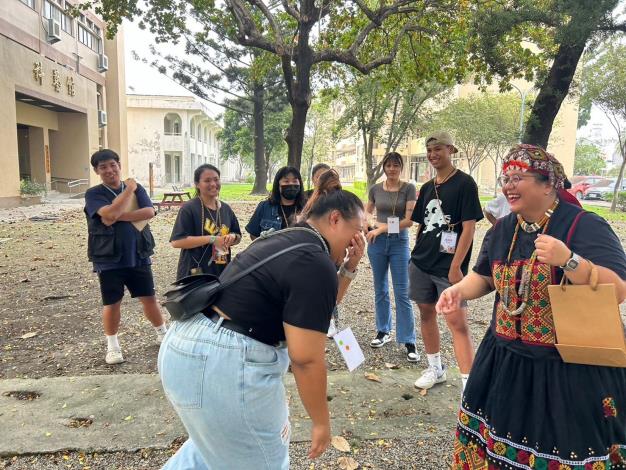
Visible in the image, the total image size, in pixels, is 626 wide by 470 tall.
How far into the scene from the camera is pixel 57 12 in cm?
2264

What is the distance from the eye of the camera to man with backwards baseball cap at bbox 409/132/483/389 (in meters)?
3.41

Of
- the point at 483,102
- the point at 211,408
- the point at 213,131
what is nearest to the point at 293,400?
the point at 211,408

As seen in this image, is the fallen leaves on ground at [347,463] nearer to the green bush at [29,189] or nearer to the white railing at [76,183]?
the green bush at [29,189]

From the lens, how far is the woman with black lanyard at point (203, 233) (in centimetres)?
395

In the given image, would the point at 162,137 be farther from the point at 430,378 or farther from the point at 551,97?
the point at 430,378

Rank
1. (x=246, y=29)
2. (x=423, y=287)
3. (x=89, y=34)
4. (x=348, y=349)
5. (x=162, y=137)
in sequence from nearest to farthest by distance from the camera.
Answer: (x=348, y=349) < (x=423, y=287) < (x=246, y=29) < (x=89, y=34) < (x=162, y=137)

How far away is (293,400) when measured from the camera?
3.43 meters

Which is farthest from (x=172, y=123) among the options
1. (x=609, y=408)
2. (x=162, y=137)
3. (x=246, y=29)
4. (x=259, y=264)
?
(x=609, y=408)

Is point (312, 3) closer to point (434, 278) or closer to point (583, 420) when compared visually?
point (434, 278)

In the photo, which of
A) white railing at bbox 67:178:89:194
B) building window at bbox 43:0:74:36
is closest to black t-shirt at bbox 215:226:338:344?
building window at bbox 43:0:74:36

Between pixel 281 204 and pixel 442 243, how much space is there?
1429 mm

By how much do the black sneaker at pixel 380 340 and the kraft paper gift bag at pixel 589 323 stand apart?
283 cm

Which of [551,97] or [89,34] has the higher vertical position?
[89,34]

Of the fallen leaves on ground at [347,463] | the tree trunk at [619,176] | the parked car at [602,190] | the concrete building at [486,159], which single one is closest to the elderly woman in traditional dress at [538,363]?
the fallen leaves on ground at [347,463]
